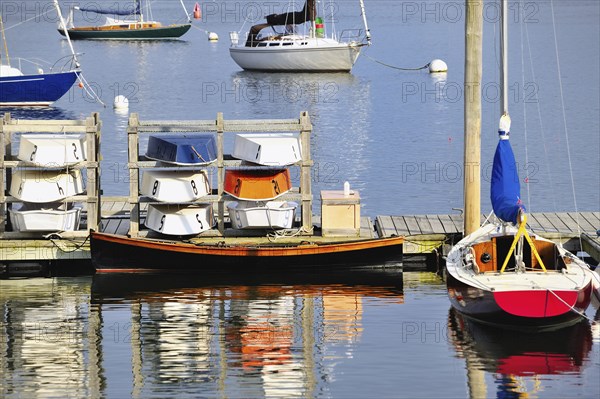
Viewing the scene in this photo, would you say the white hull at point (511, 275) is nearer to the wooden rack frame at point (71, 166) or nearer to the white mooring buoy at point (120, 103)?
the wooden rack frame at point (71, 166)

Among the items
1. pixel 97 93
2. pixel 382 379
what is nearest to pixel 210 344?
pixel 382 379

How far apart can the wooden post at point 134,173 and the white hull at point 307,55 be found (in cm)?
5183

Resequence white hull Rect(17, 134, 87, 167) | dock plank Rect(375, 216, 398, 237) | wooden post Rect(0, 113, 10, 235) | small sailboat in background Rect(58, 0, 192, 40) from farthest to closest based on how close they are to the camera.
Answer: small sailboat in background Rect(58, 0, 192, 40)
dock plank Rect(375, 216, 398, 237)
white hull Rect(17, 134, 87, 167)
wooden post Rect(0, 113, 10, 235)

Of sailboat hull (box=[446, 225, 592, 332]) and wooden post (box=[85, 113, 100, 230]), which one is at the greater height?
wooden post (box=[85, 113, 100, 230])

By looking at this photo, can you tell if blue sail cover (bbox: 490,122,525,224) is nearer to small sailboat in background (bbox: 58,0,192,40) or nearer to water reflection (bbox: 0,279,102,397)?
water reflection (bbox: 0,279,102,397)

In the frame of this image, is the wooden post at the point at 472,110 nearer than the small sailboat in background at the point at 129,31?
Yes

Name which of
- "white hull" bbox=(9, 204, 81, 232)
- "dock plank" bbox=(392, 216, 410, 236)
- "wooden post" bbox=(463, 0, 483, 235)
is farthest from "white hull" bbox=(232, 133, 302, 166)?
"white hull" bbox=(9, 204, 81, 232)

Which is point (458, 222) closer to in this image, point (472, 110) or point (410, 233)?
point (410, 233)

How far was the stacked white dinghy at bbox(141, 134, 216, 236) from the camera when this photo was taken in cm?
2170

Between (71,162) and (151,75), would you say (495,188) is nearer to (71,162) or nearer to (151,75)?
(71,162)

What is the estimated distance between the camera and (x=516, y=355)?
695 inches

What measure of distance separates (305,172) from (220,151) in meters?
1.54

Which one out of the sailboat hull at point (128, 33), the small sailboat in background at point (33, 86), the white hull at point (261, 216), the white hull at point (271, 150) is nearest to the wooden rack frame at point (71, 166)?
the white hull at point (261, 216)

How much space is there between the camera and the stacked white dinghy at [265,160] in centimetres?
2188
